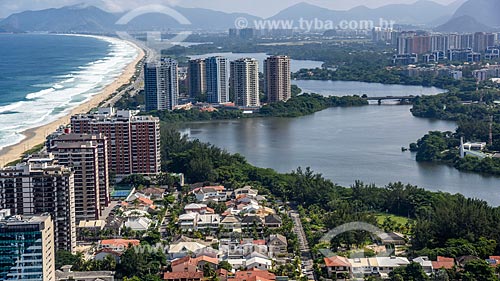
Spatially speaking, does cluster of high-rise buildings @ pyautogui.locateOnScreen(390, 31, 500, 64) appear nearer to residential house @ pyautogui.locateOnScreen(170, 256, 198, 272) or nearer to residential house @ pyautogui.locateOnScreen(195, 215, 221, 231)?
residential house @ pyautogui.locateOnScreen(195, 215, 221, 231)

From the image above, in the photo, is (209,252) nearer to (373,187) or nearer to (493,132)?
(373,187)

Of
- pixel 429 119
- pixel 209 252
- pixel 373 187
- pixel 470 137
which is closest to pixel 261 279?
pixel 209 252

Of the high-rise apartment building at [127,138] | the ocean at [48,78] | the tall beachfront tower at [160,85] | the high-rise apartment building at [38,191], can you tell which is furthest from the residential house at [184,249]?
the tall beachfront tower at [160,85]

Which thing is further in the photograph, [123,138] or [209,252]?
[123,138]

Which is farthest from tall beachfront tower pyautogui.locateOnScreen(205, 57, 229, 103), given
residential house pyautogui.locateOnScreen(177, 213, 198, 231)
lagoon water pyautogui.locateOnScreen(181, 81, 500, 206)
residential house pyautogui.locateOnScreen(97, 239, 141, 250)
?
residential house pyautogui.locateOnScreen(97, 239, 141, 250)

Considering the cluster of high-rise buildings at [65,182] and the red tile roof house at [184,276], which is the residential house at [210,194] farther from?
the red tile roof house at [184,276]

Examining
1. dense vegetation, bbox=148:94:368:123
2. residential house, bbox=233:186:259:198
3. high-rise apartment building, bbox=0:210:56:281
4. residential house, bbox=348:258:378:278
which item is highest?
high-rise apartment building, bbox=0:210:56:281

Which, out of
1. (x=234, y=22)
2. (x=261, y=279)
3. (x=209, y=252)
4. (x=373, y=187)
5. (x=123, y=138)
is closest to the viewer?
(x=261, y=279)
